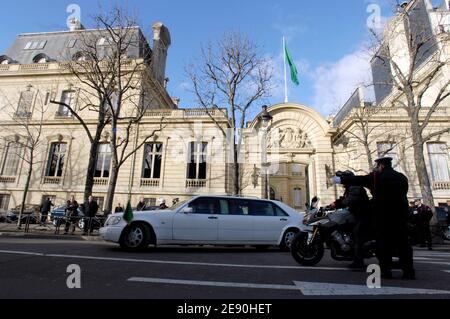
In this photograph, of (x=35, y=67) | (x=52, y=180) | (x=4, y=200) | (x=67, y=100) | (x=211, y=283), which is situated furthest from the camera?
(x=35, y=67)

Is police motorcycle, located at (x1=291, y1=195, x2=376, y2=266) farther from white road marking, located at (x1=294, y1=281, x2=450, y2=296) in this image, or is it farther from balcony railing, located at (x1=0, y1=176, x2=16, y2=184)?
balcony railing, located at (x1=0, y1=176, x2=16, y2=184)

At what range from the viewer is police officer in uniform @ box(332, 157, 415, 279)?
4.28 meters

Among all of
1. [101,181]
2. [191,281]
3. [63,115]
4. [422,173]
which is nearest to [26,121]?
[63,115]

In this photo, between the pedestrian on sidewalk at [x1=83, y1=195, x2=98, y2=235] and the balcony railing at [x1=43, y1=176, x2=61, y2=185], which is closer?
the pedestrian on sidewalk at [x1=83, y1=195, x2=98, y2=235]

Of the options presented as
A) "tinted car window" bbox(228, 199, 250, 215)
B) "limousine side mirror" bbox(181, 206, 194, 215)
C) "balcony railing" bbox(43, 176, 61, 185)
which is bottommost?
"limousine side mirror" bbox(181, 206, 194, 215)

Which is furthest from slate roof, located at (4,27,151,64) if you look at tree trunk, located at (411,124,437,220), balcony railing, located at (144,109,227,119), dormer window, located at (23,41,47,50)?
tree trunk, located at (411,124,437,220)

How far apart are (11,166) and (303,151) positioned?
2519 centimetres

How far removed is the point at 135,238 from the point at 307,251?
427cm

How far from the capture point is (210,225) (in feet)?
25.1

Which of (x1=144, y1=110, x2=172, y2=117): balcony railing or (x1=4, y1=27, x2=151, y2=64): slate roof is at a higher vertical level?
(x1=4, y1=27, x2=151, y2=64): slate roof

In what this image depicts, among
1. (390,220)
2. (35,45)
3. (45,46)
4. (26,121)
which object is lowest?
(390,220)

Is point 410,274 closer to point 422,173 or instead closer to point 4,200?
point 422,173
